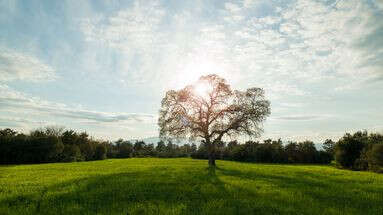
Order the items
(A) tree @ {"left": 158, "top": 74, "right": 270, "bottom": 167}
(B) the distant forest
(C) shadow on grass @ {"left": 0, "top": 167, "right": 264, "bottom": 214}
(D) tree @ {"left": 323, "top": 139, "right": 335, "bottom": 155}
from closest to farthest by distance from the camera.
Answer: (C) shadow on grass @ {"left": 0, "top": 167, "right": 264, "bottom": 214}
(A) tree @ {"left": 158, "top": 74, "right": 270, "bottom": 167}
(B) the distant forest
(D) tree @ {"left": 323, "top": 139, "right": 335, "bottom": 155}

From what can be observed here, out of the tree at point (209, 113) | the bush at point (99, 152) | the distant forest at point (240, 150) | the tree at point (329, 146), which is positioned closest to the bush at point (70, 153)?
the distant forest at point (240, 150)

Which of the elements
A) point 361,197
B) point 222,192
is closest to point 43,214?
point 222,192

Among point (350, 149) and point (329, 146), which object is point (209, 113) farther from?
point (329, 146)

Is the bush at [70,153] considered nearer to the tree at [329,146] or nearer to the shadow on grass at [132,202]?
the shadow on grass at [132,202]

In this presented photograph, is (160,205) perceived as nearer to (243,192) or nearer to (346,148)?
(243,192)

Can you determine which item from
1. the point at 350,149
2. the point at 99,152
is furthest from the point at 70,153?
the point at 350,149

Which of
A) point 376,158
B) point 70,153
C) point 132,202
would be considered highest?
point 376,158

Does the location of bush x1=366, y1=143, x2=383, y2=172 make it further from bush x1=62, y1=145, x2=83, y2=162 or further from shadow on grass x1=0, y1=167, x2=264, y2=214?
bush x1=62, y1=145, x2=83, y2=162

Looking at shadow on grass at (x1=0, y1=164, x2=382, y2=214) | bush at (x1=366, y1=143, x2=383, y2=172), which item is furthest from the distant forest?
shadow on grass at (x1=0, y1=164, x2=382, y2=214)

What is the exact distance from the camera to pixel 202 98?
127 feet

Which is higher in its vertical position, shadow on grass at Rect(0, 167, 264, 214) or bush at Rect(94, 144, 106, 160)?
shadow on grass at Rect(0, 167, 264, 214)

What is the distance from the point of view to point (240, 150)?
97.7m

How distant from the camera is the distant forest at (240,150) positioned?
66.2 m

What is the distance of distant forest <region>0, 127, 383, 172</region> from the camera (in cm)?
6625
